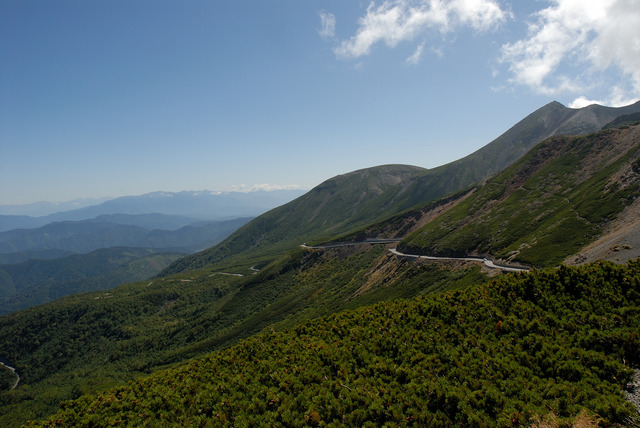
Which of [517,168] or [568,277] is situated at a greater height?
[517,168]

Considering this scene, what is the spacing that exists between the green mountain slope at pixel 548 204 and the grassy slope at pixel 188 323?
13.7m

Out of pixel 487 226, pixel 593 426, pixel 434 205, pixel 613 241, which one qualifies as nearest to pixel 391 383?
pixel 593 426

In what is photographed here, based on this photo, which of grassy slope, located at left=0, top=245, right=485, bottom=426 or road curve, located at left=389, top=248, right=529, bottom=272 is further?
grassy slope, located at left=0, top=245, right=485, bottom=426

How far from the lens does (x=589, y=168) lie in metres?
102

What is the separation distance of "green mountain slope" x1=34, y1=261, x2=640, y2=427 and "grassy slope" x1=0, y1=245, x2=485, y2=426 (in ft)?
116

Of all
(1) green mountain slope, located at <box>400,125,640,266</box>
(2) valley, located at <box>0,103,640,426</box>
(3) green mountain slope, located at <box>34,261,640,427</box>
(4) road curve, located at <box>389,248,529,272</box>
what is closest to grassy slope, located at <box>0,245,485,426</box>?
(4) road curve, located at <box>389,248,529,272</box>

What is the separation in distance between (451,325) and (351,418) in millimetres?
14000

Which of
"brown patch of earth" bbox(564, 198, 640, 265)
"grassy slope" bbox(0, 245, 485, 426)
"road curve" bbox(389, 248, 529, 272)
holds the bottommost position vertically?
"grassy slope" bbox(0, 245, 485, 426)

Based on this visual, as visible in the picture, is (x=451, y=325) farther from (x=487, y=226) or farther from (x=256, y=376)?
(x=487, y=226)

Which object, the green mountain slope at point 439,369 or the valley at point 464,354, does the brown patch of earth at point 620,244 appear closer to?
the valley at point 464,354

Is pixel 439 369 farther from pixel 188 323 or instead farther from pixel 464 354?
pixel 188 323

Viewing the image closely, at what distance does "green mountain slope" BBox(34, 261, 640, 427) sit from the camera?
17.7m

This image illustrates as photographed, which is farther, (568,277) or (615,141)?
(615,141)

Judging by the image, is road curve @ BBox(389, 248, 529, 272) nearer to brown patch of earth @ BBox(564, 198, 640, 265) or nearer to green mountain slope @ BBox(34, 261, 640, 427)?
brown patch of earth @ BBox(564, 198, 640, 265)
